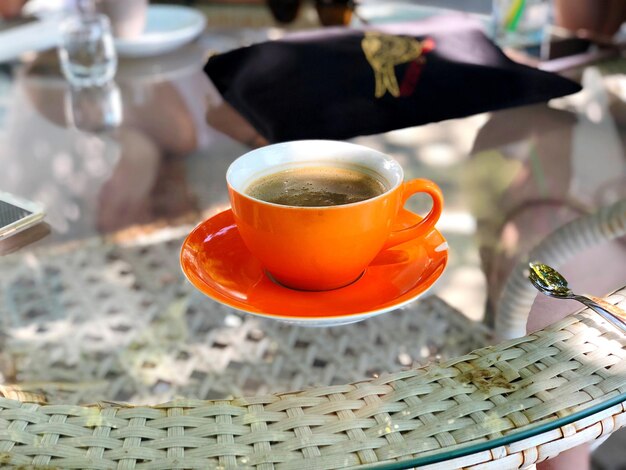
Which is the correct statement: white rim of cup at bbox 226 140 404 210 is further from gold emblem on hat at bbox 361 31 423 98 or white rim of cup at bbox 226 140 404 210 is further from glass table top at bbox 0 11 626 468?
gold emblem on hat at bbox 361 31 423 98

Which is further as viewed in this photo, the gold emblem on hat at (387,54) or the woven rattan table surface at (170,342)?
the gold emblem on hat at (387,54)

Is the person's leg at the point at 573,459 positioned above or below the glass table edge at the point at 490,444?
below

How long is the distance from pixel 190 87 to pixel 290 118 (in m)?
0.24

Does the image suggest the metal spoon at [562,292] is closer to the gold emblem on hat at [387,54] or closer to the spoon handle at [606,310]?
the spoon handle at [606,310]

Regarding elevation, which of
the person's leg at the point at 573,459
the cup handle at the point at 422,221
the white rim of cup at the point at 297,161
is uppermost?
the white rim of cup at the point at 297,161

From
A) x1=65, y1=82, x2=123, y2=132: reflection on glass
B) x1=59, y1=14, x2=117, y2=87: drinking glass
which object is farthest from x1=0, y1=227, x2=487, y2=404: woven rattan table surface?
x1=59, y1=14, x2=117, y2=87: drinking glass

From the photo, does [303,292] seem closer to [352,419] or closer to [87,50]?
[352,419]

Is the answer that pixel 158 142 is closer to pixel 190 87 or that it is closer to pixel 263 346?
pixel 190 87

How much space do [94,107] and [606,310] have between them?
653 millimetres

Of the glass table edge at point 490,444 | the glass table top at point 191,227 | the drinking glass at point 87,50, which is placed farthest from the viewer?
the drinking glass at point 87,50

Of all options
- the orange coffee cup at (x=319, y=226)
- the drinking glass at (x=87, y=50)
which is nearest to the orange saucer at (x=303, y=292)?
the orange coffee cup at (x=319, y=226)

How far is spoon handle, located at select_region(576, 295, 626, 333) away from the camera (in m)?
0.52

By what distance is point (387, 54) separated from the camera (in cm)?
89

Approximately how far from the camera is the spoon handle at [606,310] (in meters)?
0.52
